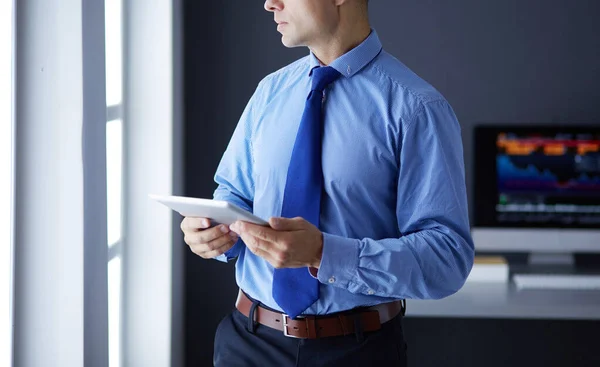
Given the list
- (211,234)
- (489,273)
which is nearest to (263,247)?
(211,234)

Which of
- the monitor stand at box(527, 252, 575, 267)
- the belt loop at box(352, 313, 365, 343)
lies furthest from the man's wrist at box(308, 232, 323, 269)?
the monitor stand at box(527, 252, 575, 267)

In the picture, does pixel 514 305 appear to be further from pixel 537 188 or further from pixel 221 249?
pixel 221 249

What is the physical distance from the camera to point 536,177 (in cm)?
385

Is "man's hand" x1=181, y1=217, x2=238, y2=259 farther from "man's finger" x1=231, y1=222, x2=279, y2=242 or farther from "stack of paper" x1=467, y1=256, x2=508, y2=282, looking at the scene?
"stack of paper" x1=467, y1=256, x2=508, y2=282

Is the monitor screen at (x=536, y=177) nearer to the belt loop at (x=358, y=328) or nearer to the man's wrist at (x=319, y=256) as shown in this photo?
the belt loop at (x=358, y=328)

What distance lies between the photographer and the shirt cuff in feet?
5.52

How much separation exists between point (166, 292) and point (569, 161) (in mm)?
1914

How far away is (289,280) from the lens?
1.87 metres

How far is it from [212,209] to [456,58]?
262 centimetres

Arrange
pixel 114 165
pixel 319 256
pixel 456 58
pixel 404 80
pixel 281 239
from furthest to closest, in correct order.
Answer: pixel 456 58, pixel 114 165, pixel 404 80, pixel 319 256, pixel 281 239

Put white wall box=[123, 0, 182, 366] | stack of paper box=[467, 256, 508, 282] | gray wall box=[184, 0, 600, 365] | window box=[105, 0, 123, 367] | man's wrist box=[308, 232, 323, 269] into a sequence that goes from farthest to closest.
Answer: gray wall box=[184, 0, 600, 365] → stack of paper box=[467, 256, 508, 282] → white wall box=[123, 0, 182, 366] → window box=[105, 0, 123, 367] → man's wrist box=[308, 232, 323, 269]

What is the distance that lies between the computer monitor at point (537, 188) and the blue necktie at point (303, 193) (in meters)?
2.04

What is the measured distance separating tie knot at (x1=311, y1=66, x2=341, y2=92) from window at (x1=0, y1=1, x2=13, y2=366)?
0.74 m

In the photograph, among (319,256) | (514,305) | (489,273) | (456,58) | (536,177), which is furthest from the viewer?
(456,58)
